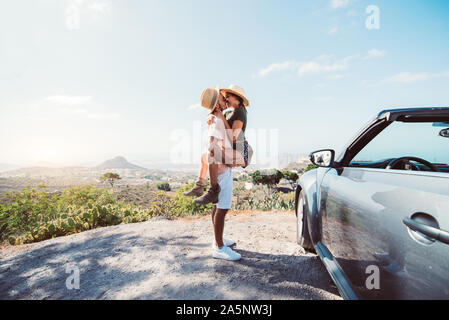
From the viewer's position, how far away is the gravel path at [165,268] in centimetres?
240

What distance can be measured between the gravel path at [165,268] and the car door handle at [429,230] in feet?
4.70

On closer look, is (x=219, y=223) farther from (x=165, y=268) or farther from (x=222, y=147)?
(x=222, y=147)

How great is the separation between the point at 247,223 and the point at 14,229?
200 inches

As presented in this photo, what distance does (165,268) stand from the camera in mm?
2922

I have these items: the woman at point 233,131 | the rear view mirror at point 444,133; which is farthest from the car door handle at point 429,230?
the woman at point 233,131

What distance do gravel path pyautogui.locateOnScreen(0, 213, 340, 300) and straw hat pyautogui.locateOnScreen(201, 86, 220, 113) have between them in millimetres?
1902

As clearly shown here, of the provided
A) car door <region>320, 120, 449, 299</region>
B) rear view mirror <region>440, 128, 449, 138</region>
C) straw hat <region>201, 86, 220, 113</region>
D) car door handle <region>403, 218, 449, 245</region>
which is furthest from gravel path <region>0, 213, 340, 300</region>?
straw hat <region>201, 86, 220, 113</region>

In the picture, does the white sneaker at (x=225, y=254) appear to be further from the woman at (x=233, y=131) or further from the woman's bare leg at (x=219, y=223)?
the woman at (x=233, y=131)
